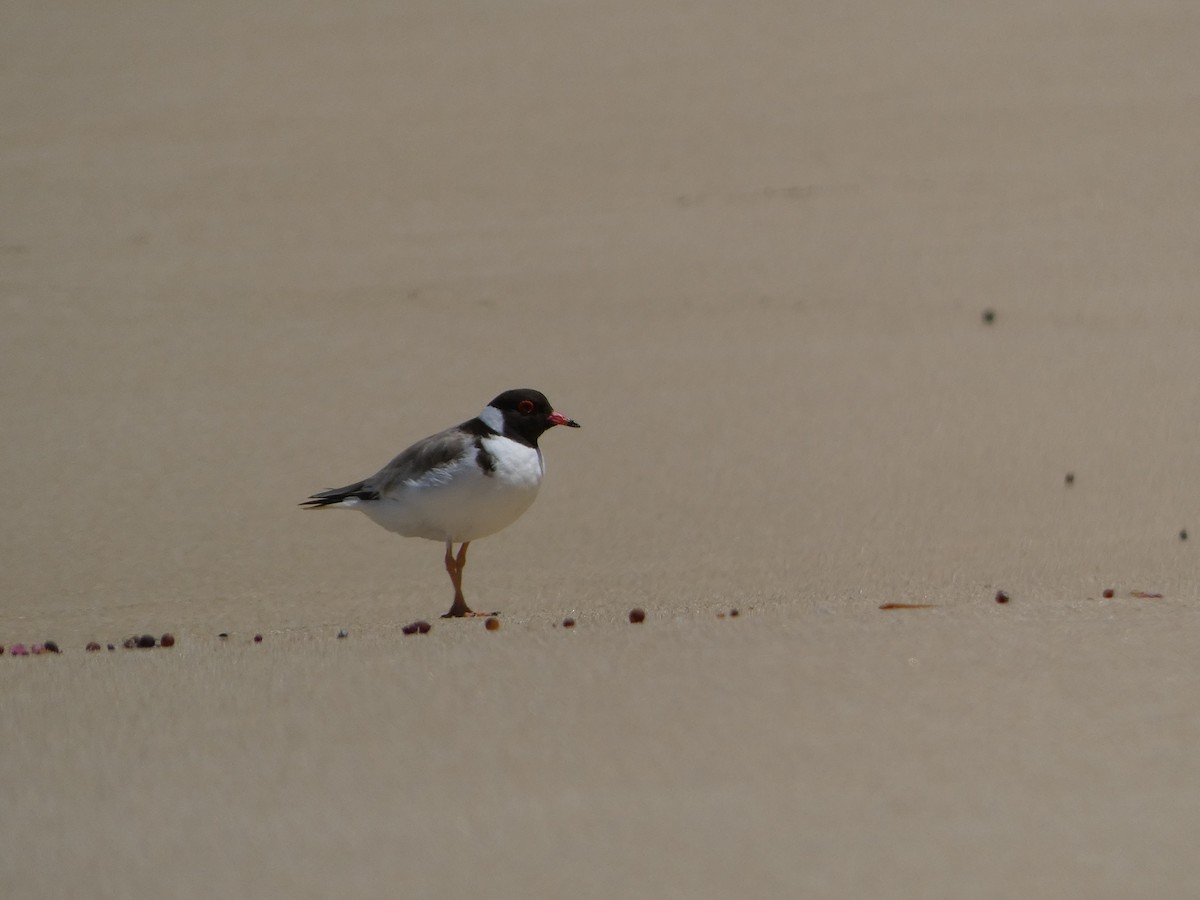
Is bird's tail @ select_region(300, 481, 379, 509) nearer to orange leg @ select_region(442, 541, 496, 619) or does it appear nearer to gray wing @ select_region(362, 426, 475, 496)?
gray wing @ select_region(362, 426, 475, 496)

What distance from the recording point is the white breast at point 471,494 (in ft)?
14.8

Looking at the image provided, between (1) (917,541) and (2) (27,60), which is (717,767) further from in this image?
(2) (27,60)

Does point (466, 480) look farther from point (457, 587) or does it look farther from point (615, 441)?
point (615, 441)

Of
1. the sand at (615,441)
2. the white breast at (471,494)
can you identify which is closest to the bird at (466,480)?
the white breast at (471,494)

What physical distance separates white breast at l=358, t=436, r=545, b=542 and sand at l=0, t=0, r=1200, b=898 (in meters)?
0.32

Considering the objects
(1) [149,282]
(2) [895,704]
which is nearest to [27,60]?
(1) [149,282]

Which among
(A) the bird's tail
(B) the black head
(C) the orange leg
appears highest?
(B) the black head

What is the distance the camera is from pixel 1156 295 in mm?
7496

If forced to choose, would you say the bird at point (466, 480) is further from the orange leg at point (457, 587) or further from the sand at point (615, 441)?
the sand at point (615, 441)

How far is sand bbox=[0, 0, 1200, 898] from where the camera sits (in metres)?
2.74

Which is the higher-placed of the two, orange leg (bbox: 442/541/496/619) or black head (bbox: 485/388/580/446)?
black head (bbox: 485/388/580/446)

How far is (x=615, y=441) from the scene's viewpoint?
652cm

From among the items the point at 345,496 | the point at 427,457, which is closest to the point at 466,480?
the point at 427,457

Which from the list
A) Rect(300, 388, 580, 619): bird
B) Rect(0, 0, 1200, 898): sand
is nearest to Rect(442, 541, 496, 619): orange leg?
Rect(300, 388, 580, 619): bird
